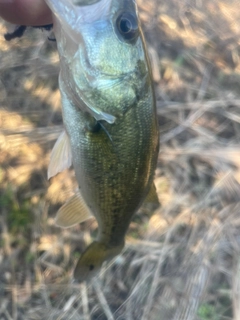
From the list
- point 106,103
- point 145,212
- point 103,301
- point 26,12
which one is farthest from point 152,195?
point 103,301

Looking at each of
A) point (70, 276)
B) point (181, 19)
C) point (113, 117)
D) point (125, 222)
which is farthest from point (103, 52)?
point (181, 19)

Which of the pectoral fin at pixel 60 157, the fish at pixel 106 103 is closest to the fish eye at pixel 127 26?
the fish at pixel 106 103

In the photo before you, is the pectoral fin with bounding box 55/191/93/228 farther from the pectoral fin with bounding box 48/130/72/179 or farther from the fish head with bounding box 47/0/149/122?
the fish head with bounding box 47/0/149/122

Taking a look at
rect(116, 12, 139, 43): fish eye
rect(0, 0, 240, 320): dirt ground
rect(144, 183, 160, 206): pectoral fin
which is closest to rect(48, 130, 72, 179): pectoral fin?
rect(144, 183, 160, 206): pectoral fin

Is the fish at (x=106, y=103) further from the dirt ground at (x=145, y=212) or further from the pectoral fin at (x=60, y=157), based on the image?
the dirt ground at (x=145, y=212)

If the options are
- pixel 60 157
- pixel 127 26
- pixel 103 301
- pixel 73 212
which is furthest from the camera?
pixel 103 301

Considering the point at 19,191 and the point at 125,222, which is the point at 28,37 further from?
the point at 125,222

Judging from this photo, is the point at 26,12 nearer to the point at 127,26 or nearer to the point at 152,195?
the point at 127,26
